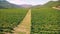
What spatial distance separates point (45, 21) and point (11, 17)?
689mm

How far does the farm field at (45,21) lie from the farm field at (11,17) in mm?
243

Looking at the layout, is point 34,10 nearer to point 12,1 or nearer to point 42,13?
point 42,13

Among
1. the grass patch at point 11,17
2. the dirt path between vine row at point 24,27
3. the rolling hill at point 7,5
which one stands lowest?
the dirt path between vine row at point 24,27

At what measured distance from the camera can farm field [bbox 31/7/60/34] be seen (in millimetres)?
2773

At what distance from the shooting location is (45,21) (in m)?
2.85

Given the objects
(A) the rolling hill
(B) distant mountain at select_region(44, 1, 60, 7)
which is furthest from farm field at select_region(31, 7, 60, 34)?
(A) the rolling hill

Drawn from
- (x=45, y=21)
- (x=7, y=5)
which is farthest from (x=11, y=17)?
(x=45, y=21)

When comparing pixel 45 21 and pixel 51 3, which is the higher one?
pixel 51 3

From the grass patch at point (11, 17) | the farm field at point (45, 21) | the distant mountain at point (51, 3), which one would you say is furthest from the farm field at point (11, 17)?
the distant mountain at point (51, 3)

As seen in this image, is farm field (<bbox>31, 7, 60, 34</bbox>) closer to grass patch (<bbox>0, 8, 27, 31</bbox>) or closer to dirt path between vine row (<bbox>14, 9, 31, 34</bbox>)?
dirt path between vine row (<bbox>14, 9, 31, 34</bbox>)

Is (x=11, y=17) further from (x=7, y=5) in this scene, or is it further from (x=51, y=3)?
(x=51, y=3)

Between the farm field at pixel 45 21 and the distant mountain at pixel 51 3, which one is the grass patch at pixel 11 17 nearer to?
the farm field at pixel 45 21

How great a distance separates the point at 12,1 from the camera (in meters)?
2.95

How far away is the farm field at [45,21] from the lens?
277 cm
